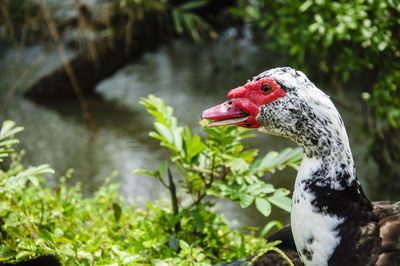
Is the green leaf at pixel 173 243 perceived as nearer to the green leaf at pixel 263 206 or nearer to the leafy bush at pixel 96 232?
the leafy bush at pixel 96 232

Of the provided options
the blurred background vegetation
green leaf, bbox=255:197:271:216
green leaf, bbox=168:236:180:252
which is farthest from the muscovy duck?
green leaf, bbox=168:236:180:252

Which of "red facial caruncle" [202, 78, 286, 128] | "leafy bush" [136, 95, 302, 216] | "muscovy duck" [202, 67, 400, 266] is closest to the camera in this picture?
"muscovy duck" [202, 67, 400, 266]

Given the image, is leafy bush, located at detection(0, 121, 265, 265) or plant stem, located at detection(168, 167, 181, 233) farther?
plant stem, located at detection(168, 167, 181, 233)

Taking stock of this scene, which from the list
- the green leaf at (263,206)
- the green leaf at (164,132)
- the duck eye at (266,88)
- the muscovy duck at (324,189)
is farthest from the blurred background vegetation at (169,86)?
the duck eye at (266,88)

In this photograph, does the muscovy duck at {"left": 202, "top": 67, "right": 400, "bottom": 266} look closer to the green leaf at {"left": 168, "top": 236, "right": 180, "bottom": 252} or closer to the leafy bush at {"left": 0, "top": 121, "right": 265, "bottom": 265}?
the leafy bush at {"left": 0, "top": 121, "right": 265, "bottom": 265}

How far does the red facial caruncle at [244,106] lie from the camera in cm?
173

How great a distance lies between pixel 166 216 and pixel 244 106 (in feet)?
3.16

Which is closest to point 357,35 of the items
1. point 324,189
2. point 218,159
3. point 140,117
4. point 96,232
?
point 218,159

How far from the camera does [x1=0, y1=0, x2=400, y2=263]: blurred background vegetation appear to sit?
2.73 metres

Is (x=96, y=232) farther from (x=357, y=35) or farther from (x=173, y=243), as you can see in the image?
(x=357, y=35)

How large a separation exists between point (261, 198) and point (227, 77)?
3.90 m

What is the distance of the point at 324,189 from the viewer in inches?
65.0

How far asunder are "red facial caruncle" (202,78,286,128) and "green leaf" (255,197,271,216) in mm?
489

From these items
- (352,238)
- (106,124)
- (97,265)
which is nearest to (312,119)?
(352,238)
